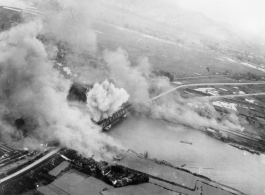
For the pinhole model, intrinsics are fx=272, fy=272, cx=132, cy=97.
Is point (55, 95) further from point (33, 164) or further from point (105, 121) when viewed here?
point (33, 164)

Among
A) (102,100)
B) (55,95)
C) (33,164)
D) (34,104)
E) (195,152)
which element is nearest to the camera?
(33,164)

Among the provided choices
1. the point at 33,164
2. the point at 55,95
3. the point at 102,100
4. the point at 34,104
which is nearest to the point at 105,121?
the point at 102,100

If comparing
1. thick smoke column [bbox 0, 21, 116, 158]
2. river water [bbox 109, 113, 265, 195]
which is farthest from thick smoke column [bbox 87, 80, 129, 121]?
river water [bbox 109, 113, 265, 195]

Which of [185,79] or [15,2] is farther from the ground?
[15,2]

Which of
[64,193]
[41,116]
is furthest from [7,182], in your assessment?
[41,116]

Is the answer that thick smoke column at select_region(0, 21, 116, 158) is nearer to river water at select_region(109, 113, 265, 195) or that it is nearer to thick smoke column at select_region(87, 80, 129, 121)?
thick smoke column at select_region(87, 80, 129, 121)

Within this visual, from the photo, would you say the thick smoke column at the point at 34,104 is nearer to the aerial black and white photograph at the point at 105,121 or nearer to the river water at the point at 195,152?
the aerial black and white photograph at the point at 105,121

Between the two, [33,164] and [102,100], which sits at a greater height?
[102,100]

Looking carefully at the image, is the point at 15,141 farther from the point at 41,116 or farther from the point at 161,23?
the point at 161,23
